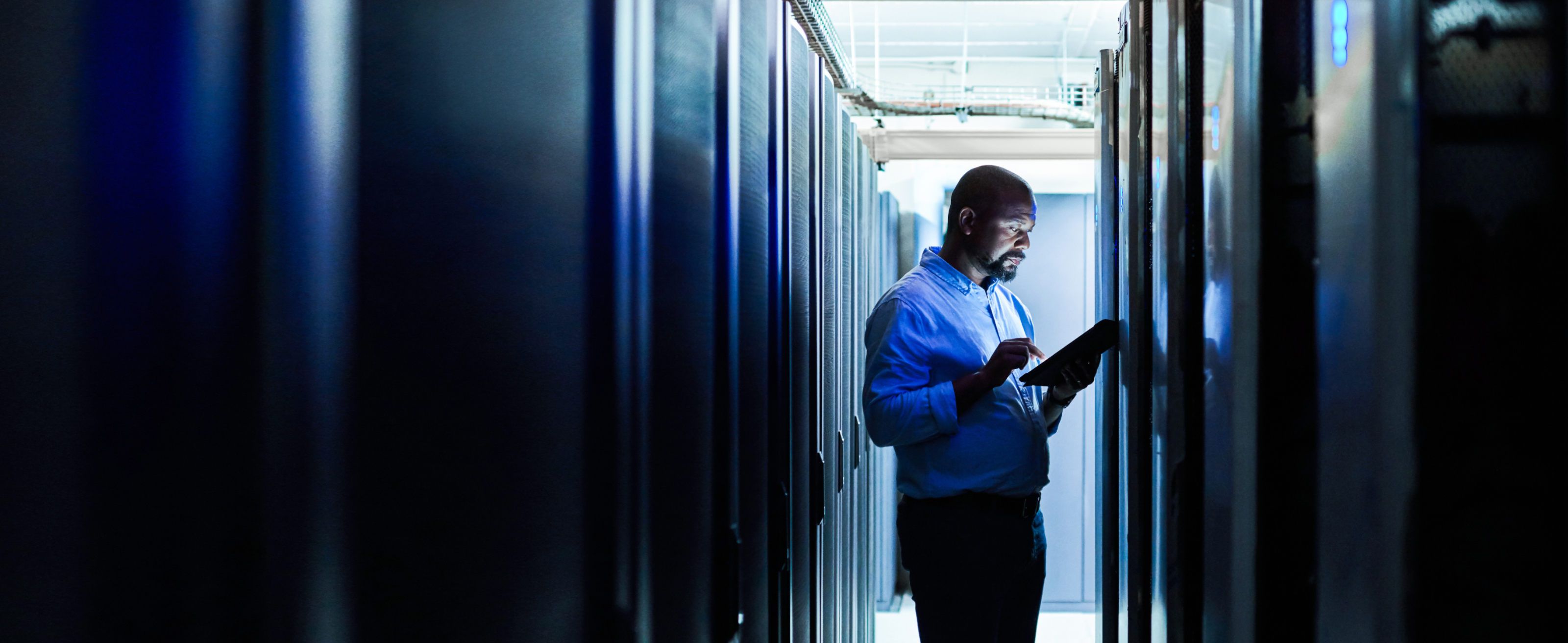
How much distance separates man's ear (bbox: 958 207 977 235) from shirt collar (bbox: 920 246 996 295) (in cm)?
7

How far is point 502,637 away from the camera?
640 mm

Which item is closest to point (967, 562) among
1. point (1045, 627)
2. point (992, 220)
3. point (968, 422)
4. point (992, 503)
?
point (992, 503)

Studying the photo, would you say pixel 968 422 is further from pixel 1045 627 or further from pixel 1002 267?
pixel 1045 627

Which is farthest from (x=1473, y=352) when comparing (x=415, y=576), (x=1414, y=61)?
(x=415, y=576)

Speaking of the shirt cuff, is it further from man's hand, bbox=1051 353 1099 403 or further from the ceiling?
the ceiling

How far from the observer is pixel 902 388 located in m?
1.64

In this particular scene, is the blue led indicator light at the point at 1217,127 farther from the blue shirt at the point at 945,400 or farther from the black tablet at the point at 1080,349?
the blue shirt at the point at 945,400

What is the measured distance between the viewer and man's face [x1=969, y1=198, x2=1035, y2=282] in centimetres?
174

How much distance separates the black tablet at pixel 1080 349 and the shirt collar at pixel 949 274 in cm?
29

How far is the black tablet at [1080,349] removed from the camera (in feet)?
4.58

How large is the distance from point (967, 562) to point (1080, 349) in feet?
1.48

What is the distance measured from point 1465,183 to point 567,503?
649mm

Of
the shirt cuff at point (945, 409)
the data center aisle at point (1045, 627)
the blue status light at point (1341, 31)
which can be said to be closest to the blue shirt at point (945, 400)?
the shirt cuff at point (945, 409)

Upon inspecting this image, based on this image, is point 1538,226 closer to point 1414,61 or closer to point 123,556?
point 1414,61
